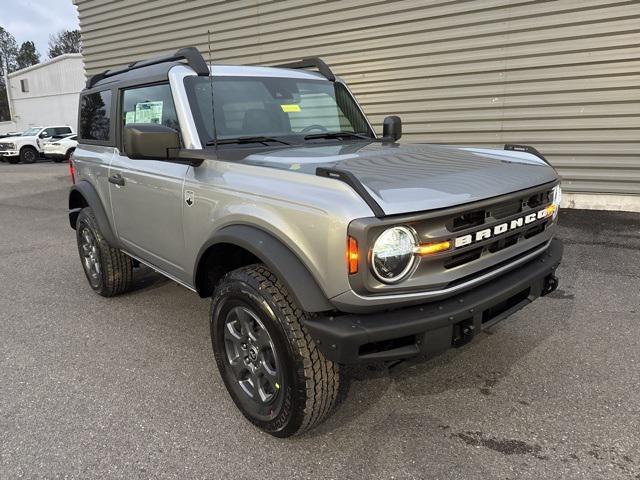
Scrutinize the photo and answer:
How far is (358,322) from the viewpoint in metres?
2.08

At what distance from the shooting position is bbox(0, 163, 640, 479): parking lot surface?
2.34 m

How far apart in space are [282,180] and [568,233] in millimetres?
5043

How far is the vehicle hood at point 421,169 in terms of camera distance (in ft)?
7.09

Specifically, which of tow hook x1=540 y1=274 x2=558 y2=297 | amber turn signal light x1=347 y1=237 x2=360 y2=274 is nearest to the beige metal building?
tow hook x1=540 y1=274 x2=558 y2=297

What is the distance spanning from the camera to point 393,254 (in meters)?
2.09

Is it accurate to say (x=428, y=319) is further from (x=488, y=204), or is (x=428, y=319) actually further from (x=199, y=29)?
(x=199, y=29)

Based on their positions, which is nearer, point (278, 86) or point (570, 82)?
point (278, 86)

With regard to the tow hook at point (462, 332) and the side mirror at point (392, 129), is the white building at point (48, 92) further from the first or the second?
the tow hook at point (462, 332)

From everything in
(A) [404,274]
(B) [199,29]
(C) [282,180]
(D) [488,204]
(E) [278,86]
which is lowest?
(A) [404,274]

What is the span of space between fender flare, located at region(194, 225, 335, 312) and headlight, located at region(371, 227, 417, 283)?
0.89 feet

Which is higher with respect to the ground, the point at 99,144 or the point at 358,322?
the point at 99,144

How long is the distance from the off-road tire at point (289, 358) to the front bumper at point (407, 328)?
4.8 inches

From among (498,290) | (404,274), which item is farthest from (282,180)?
(498,290)

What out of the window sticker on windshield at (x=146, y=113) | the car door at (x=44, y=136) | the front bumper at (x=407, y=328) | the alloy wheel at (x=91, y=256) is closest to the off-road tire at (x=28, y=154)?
the car door at (x=44, y=136)
